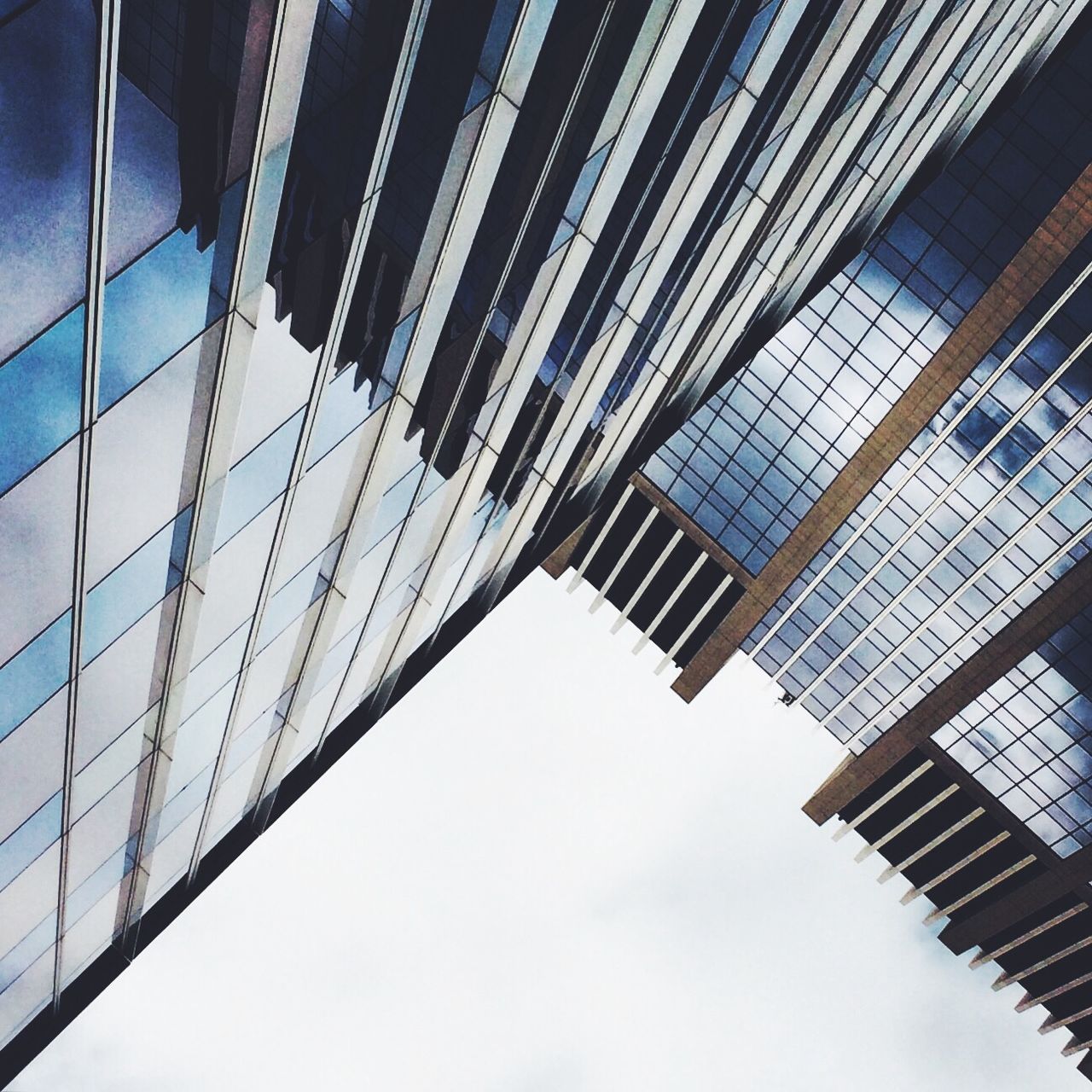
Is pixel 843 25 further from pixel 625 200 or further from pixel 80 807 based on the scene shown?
pixel 80 807

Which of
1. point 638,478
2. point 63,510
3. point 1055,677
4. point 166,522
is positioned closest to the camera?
point 63,510

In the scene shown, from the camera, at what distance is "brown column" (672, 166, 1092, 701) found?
4962 centimetres

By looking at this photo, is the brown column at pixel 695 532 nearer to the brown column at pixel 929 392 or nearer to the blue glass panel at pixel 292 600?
the brown column at pixel 929 392

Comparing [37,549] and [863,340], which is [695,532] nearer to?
[863,340]

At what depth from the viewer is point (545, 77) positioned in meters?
16.7

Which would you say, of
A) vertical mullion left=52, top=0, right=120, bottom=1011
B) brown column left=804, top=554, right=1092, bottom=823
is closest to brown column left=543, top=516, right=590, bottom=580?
brown column left=804, top=554, right=1092, bottom=823

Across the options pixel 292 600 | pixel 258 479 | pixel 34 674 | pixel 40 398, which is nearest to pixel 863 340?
pixel 292 600

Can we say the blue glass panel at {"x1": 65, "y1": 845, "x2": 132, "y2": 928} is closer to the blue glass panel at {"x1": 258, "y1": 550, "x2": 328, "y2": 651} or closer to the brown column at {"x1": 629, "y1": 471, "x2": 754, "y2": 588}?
the blue glass panel at {"x1": 258, "y1": 550, "x2": 328, "y2": 651}

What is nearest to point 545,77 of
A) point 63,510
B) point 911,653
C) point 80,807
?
point 63,510

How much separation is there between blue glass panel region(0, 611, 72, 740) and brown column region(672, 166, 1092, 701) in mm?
45995

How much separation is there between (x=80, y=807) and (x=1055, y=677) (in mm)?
51377

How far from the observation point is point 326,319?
1616 centimetres

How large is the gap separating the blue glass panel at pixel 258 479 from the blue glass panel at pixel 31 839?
5543 mm

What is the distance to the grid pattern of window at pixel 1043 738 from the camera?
193 ft
